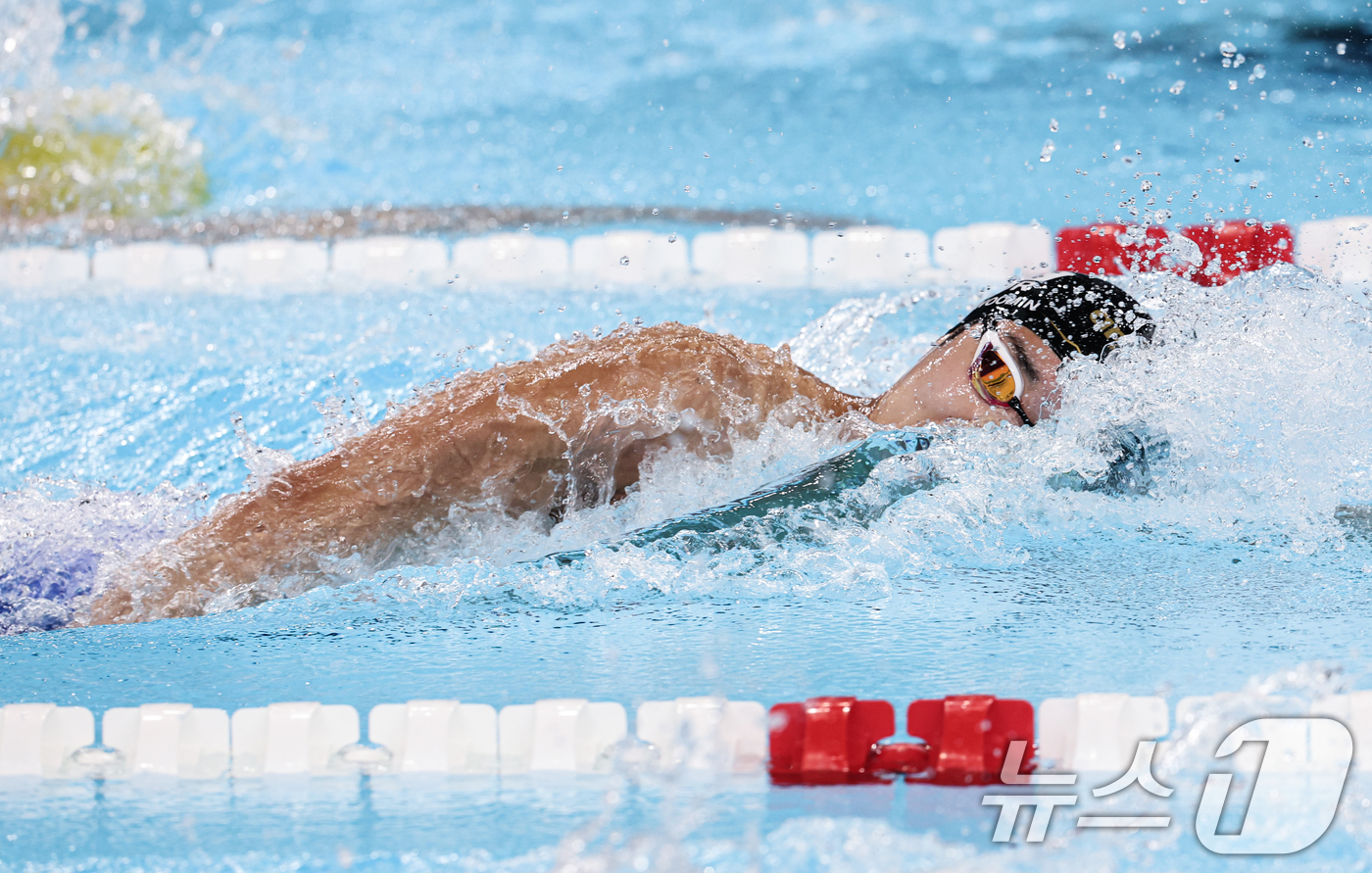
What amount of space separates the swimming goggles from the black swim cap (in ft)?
0.15

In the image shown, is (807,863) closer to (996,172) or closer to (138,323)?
(138,323)

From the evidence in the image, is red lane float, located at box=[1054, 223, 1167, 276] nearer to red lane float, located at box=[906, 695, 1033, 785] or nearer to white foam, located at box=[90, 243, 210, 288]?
red lane float, located at box=[906, 695, 1033, 785]

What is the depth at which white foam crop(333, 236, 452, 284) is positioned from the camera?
4.38 metres

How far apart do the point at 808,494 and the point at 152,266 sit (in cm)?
334

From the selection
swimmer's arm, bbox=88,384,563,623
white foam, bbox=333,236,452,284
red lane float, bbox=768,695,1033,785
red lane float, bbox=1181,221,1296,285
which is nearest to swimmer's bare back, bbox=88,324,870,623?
swimmer's arm, bbox=88,384,563,623

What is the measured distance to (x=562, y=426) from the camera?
185 cm

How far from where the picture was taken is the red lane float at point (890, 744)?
4.32 feet

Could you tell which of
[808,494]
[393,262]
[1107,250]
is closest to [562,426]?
[808,494]

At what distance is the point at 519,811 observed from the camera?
4.23 feet

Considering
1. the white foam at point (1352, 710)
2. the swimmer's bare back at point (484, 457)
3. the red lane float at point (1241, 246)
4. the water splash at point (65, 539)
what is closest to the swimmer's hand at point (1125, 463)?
the swimmer's bare back at point (484, 457)

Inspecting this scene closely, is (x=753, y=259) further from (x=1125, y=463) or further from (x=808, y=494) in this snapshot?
(x=808, y=494)

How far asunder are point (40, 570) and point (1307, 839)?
1.73 meters

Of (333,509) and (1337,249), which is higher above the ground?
(1337,249)

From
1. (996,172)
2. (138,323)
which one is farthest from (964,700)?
(996,172)
